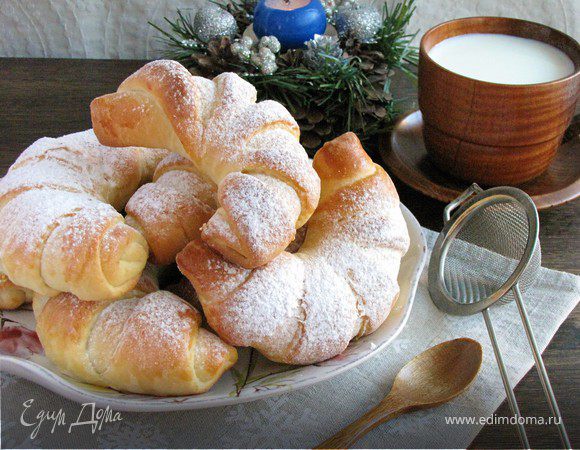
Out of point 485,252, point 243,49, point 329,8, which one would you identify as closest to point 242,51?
point 243,49

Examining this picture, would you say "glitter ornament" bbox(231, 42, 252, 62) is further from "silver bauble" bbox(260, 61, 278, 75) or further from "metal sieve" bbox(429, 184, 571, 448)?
"metal sieve" bbox(429, 184, 571, 448)

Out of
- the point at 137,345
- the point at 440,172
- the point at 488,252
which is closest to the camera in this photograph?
the point at 137,345

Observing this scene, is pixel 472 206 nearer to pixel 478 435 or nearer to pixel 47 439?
pixel 478 435

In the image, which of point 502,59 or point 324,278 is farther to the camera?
point 502,59

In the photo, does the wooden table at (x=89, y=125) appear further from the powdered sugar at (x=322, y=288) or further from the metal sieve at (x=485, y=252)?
the powdered sugar at (x=322, y=288)

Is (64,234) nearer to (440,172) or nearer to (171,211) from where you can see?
(171,211)

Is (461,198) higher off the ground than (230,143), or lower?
lower

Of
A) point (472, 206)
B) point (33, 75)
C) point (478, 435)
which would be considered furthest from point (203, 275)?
point (33, 75)
